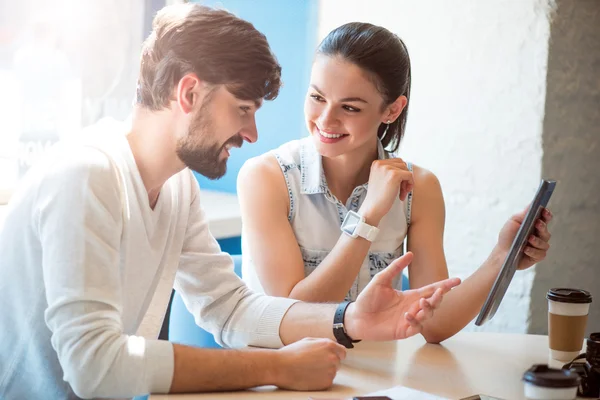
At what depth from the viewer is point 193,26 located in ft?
5.14

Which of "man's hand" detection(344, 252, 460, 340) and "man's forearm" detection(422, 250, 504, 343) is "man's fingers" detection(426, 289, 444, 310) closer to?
"man's hand" detection(344, 252, 460, 340)

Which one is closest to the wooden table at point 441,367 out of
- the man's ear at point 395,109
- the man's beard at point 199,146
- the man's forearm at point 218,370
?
the man's forearm at point 218,370

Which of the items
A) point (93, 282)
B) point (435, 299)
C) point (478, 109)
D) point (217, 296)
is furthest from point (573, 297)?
point (478, 109)

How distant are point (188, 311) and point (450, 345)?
0.62 m

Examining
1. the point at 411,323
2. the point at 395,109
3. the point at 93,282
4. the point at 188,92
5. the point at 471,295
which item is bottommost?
the point at 471,295

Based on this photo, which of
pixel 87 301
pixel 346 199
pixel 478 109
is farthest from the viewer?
pixel 478 109

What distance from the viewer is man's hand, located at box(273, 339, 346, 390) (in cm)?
136

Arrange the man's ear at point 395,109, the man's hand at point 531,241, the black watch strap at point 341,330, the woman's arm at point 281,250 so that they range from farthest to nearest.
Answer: the man's ear at point 395,109 < the woman's arm at point 281,250 < the man's hand at point 531,241 < the black watch strap at point 341,330

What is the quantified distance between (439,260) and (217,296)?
612 mm

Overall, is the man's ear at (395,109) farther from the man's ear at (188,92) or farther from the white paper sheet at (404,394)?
the white paper sheet at (404,394)

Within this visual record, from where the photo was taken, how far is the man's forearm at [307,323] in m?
1.63

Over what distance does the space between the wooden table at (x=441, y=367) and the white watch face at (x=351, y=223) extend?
12.4 inches

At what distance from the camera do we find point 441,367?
1.53 meters

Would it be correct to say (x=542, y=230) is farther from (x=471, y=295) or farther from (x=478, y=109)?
(x=478, y=109)
